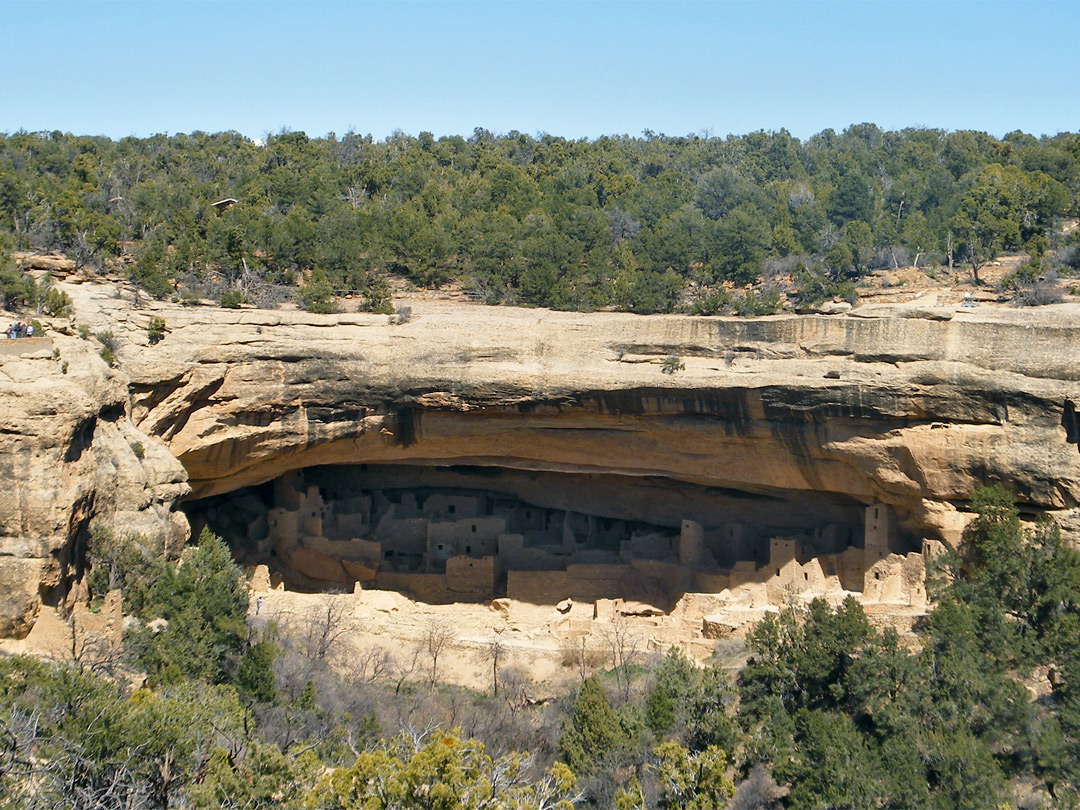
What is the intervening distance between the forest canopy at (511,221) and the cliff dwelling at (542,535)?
3506 mm

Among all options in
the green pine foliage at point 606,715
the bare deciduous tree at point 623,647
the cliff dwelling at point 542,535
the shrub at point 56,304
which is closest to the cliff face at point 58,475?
the green pine foliage at point 606,715

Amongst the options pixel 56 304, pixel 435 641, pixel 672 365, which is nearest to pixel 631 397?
pixel 672 365

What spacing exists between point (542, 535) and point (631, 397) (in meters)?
4.59

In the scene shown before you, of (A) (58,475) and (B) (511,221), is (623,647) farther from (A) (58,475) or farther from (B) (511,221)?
(B) (511,221)

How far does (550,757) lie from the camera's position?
54.5 ft

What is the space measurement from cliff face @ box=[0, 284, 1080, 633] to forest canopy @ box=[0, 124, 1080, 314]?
2.27m

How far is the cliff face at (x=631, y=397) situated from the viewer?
1806 cm

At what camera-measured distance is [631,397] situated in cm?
1994

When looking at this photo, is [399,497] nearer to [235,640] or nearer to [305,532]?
[305,532]

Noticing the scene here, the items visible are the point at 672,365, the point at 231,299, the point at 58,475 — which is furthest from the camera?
the point at 231,299

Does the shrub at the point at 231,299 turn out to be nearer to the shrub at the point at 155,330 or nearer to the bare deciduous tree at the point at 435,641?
the shrub at the point at 155,330

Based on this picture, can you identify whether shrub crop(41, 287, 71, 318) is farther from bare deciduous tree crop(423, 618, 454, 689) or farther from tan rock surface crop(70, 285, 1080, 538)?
bare deciduous tree crop(423, 618, 454, 689)

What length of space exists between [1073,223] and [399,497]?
16307 millimetres

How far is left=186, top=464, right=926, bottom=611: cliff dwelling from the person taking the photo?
20.7 meters
